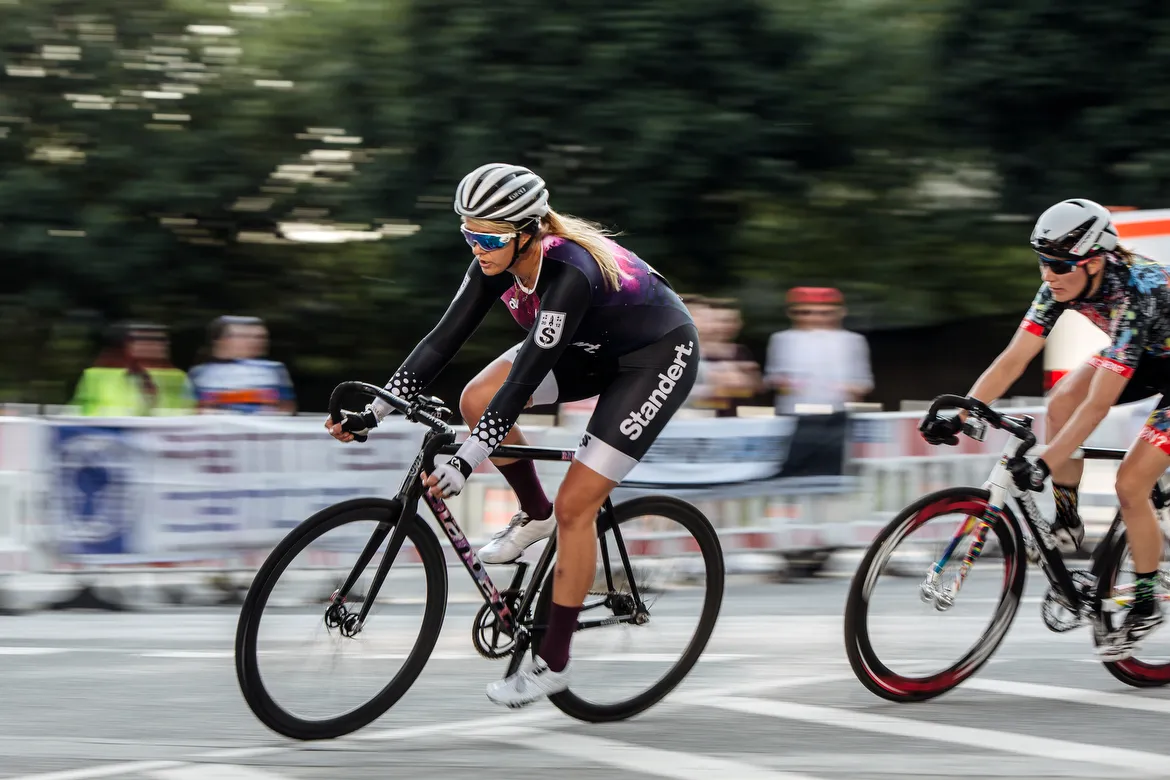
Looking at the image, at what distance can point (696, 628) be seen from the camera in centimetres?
645

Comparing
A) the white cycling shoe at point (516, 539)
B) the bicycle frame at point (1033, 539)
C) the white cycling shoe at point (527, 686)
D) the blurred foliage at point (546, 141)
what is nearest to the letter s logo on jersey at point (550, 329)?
the white cycling shoe at point (516, 539)

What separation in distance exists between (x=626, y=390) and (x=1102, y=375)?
67.3 inches

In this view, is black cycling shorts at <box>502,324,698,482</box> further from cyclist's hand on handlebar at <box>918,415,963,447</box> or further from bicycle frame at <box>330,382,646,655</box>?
cyclist's hand on handlebar at <box>918,415,963,447</box>

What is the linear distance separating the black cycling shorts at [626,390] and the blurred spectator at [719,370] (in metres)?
5.42

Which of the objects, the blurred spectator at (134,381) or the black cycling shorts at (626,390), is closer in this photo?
the black cycling shorts at (626,390)

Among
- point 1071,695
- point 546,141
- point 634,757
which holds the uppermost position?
→ point 634,757

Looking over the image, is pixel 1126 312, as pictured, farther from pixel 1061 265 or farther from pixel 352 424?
pixel 352 424

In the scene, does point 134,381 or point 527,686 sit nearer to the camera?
Answer: point 527,686

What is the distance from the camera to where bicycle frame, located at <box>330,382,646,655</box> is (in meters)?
5.63

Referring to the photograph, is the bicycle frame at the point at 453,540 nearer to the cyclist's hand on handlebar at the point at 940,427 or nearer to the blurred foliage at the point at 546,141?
the cyclist's hand on handlebar at the point at 940,427

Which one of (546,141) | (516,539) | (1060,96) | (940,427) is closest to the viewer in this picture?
(940,427)

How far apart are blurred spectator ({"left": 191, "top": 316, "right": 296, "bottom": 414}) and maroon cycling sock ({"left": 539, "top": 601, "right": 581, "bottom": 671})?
5.49m

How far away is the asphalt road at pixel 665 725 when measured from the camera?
17.4ft

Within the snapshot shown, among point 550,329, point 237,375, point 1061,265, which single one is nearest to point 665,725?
point 550,329
